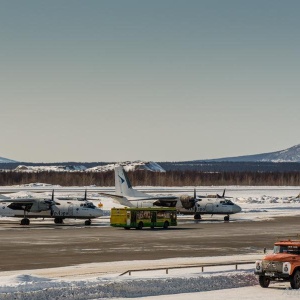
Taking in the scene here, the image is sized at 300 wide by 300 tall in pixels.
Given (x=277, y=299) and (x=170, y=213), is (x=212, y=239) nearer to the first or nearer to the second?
(x=170, y=213)

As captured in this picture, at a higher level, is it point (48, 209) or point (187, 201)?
point (187, 201)

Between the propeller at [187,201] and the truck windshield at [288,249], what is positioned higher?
the propeller at [187,201]

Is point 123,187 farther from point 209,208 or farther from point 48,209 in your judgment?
point 48,209

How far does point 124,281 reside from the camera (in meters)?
32.1

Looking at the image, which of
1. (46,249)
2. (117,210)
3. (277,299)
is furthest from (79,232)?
(277,299)

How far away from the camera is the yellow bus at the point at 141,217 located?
241 feet

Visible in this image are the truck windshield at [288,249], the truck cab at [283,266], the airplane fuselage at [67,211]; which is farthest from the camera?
the airplane fuselage at [67,211]

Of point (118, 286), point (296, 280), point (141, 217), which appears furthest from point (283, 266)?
point (141, 217)

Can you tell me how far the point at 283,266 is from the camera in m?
31.9

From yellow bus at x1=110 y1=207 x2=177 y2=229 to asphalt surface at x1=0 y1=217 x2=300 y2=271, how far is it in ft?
2.41

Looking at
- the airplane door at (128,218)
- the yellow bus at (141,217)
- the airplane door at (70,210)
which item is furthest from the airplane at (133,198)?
the airplane door at (128,218)

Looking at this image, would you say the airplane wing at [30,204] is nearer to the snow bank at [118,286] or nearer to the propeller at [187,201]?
the propeller at [187,201]

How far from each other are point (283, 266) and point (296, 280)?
930 mm

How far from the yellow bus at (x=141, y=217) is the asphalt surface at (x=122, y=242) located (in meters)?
0.73
